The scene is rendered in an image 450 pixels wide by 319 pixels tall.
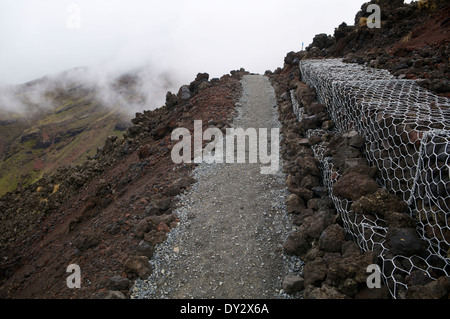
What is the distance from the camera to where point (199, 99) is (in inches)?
740

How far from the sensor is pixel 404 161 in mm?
4891

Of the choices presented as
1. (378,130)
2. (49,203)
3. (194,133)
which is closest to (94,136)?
(49,203)

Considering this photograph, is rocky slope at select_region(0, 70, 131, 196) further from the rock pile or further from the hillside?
the rock pile

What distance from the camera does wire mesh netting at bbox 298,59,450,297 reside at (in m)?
3.90
